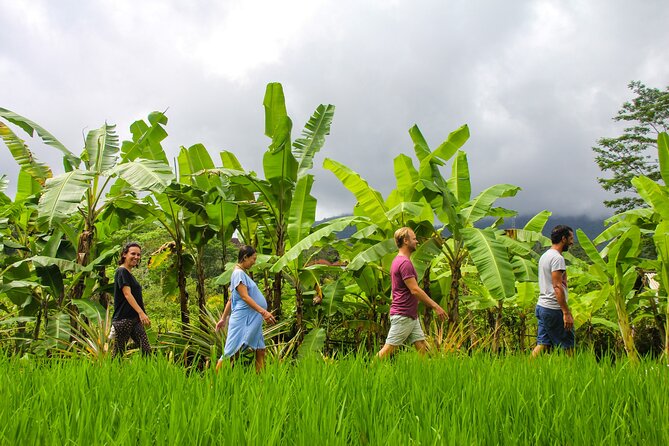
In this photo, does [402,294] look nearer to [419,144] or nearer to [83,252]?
[419,144]

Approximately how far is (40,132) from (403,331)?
4.93 meters

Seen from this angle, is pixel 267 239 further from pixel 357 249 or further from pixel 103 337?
pixel 103 337

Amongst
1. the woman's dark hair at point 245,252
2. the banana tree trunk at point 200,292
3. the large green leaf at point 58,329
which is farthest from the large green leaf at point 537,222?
the large green leaf at point 58,329

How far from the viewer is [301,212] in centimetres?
602

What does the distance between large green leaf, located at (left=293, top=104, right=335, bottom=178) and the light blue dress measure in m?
2.15

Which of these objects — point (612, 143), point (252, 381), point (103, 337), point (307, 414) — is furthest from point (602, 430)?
point (612, 143)

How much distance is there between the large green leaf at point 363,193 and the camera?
586cm

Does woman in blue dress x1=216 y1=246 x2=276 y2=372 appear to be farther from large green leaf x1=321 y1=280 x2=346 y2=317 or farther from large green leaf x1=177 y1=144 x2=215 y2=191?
large green leaf x1=177 y1=144 x2=215 y2=191

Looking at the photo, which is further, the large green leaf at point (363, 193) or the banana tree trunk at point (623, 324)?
the large green leaf at point (363, 193)

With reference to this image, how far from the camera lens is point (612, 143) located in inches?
1015

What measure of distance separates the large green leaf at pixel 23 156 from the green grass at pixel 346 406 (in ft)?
12.8

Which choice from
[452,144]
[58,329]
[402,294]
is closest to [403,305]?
[402,294]

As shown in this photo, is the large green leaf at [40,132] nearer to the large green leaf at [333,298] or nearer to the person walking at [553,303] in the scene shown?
the large green leaf at [333,298]

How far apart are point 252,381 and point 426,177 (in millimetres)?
4040
